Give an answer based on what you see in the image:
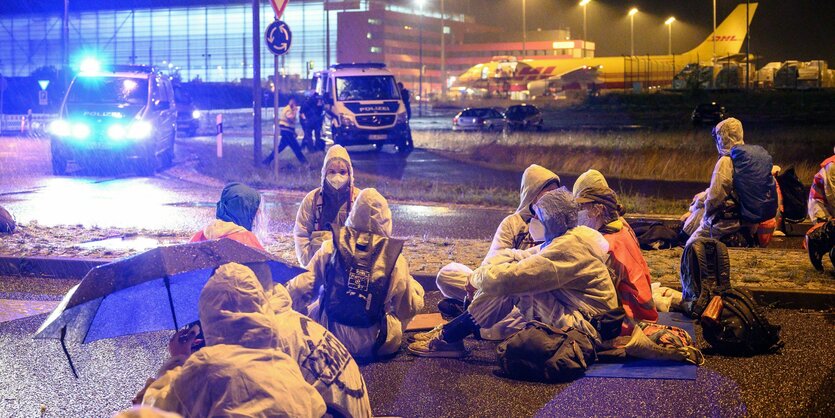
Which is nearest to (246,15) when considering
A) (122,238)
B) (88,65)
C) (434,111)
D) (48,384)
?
(434,111)

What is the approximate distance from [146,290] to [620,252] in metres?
3.55

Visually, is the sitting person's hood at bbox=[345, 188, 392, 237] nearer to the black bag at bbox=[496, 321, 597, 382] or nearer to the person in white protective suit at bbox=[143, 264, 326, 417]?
the black bag at bbox=[496, 321, 597, 382]

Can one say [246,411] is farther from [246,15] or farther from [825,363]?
[246,15]

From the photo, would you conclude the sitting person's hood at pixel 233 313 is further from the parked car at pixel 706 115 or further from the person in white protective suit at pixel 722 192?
the parked car at pixel 706 115

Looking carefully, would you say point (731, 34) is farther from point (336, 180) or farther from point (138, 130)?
point (336, 180)

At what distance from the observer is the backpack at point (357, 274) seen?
6012mm

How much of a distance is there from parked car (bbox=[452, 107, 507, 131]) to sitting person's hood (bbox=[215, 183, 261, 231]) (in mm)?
38517

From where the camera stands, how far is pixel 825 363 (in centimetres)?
649

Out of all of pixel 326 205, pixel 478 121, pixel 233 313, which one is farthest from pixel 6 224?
pixel 478 121

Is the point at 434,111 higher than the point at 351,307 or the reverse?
higher

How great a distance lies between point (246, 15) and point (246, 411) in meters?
85.9

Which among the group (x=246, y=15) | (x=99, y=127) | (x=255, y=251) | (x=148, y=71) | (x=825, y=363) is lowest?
(x=825, y=363)

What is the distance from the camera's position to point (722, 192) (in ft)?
33.6

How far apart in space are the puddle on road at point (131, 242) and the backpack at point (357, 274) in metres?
4.99
